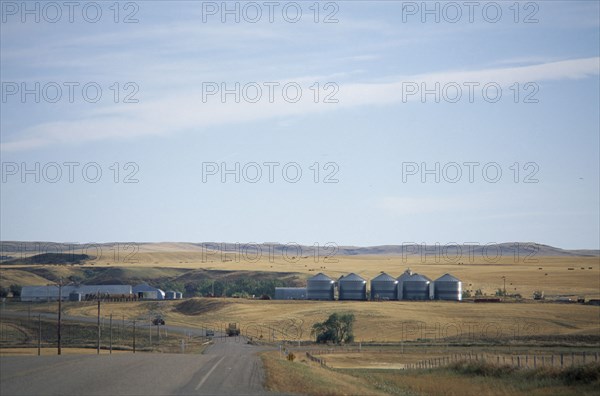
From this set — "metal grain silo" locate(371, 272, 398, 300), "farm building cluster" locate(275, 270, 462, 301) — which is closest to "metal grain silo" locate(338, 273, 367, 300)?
"farm building cluster" locate(275, 270, 462, 301)

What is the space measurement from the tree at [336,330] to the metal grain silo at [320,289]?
48899 mm

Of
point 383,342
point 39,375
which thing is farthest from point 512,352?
point 39,375

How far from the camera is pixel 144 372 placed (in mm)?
37094

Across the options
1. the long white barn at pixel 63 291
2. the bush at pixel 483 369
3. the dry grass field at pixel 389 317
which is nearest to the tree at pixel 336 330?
the dry grass field at pixel 389 317

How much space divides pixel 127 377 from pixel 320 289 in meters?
117

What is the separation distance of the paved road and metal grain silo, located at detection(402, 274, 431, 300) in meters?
103

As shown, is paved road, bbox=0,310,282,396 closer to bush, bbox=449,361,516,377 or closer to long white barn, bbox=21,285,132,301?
bush, bbox=449,361,516,377

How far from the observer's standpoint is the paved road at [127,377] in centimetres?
2978

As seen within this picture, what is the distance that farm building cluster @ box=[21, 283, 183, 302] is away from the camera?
156000 mm

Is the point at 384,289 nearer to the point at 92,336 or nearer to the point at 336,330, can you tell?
the point at 336,330

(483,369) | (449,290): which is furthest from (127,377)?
(449,290)

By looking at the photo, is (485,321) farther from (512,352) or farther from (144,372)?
(144,372)

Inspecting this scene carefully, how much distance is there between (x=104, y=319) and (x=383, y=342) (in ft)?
142

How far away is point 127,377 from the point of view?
1353 inches
